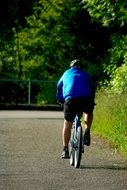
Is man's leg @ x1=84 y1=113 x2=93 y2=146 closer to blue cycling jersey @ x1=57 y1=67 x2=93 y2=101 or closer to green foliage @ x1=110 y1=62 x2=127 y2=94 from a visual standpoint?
blue cycling jersey @ x1=57 y1=67 x2=93 y2=101

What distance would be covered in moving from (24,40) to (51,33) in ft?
6.82

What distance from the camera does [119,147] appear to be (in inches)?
566

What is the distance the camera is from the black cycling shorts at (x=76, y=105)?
12578 mm

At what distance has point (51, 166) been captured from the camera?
12.2 meters

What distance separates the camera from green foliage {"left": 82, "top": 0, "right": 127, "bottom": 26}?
66.7 feet

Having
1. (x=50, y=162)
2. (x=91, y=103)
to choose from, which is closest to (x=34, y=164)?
(x=50, y=162)

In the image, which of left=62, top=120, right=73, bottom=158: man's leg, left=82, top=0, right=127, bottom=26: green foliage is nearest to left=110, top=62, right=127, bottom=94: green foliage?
left=82, top=0, right=127, bottom=26: green foliage

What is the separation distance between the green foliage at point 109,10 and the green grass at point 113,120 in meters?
2.32

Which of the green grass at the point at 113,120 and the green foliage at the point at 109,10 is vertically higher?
the green foliage at the point at 109,10

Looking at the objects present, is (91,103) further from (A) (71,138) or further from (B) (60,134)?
(B) (60,134)

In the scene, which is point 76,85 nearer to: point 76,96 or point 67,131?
point 76,96

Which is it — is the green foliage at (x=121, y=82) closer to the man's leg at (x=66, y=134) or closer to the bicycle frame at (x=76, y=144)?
the man's leg at (x=66, y=134)

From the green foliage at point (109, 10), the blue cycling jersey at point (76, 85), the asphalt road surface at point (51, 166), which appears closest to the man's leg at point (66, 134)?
A: the asphalt road surface at point (51, 166)

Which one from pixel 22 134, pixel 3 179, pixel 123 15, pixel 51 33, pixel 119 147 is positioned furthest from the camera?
pixel 51 33
